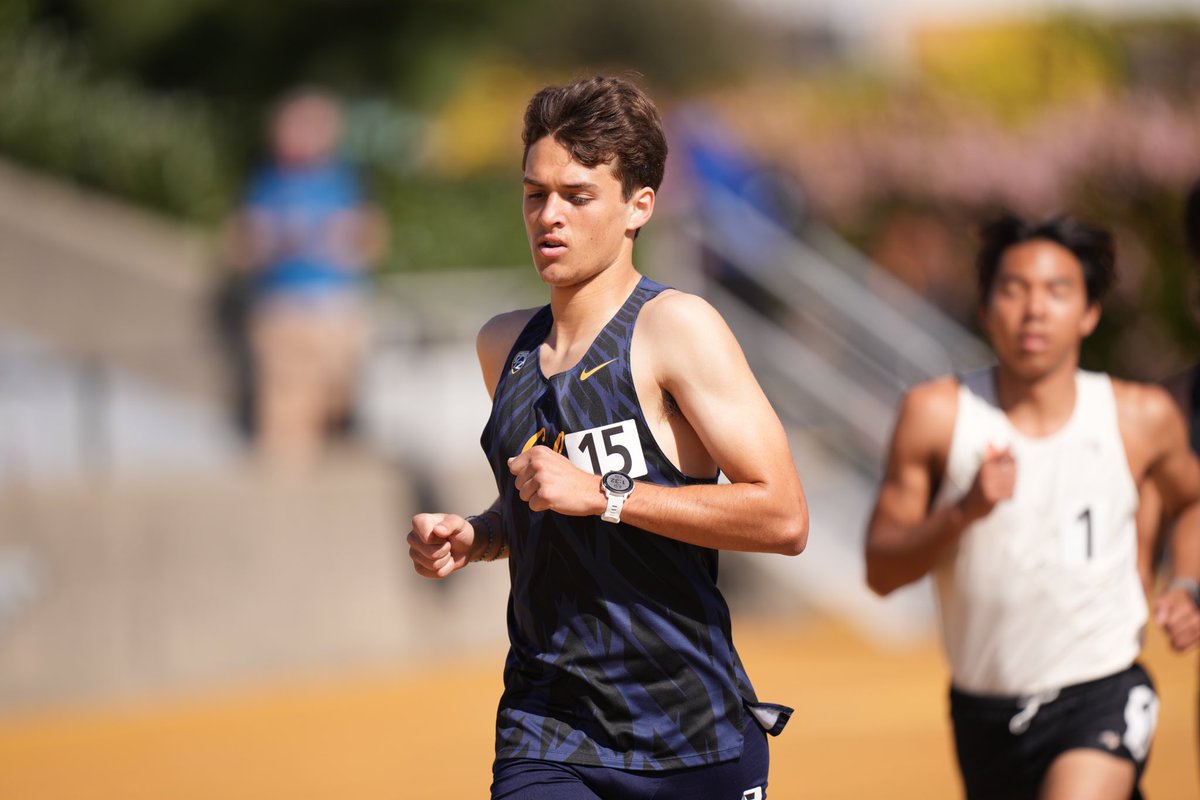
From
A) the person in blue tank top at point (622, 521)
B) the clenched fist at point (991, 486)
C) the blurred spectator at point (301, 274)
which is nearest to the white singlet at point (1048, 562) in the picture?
the clenched fist at point (991, 486)

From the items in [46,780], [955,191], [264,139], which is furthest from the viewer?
[264,139]

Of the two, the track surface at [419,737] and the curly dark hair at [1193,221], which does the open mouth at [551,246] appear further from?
the track surface at [419,737]

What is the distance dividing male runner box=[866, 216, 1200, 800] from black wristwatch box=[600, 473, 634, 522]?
1.43m

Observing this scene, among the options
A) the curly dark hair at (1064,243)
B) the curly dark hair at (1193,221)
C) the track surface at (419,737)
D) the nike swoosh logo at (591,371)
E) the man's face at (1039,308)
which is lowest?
the track surface at (419,737)

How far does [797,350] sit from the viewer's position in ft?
41.2

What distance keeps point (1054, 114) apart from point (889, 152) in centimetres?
152

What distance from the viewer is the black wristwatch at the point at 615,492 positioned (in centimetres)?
343

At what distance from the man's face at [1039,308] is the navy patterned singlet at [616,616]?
1502mm

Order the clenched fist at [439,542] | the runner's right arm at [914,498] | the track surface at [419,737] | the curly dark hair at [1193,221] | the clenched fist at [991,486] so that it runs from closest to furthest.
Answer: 1. the clenched fist at [439,542]
2. the clenched fist at [991,486]
3. the runner's right arm at [914,498]
4. the curly dark hair at [1193,221]
5. the track surface at [419,737]

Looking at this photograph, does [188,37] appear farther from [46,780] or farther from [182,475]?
[46,780]

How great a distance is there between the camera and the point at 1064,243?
4.87m

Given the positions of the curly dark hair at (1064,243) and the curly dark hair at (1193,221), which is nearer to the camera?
the curly dark hair at (1064,243)

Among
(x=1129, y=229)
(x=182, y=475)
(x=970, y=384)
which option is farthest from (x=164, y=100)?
(x=970, y=384)

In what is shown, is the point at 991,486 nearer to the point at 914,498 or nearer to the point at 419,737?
the point at 914,498
